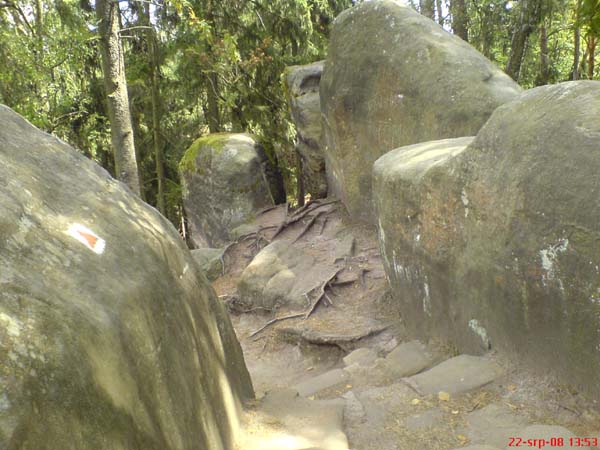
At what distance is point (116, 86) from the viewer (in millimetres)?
9023

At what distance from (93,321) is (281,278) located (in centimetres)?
688

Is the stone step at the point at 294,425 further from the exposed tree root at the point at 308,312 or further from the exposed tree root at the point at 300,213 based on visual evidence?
the exposed tree root at the point at 300,213

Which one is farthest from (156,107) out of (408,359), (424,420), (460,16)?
(424,420)

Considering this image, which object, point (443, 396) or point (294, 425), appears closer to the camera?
point (294, 425)

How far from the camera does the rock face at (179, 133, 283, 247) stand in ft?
41.4

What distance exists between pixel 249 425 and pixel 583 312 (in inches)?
90.4

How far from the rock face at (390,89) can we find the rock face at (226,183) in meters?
2.28

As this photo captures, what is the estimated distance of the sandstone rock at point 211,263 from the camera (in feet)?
35.5

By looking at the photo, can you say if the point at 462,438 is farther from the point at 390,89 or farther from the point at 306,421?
the point at 390,89

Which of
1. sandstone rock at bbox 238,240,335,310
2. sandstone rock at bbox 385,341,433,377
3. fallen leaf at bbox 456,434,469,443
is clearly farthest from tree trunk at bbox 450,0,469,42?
fallen leaf at bbox 456,434,469,443

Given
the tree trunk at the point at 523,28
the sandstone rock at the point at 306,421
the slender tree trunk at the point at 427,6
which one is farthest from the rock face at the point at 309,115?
the sandstone rock at the point at 306,421

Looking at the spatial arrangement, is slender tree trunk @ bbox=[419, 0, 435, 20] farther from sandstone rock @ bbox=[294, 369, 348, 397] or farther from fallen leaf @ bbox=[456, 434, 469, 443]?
fallen leaf @ bbox=[456, 434, 469, 443]

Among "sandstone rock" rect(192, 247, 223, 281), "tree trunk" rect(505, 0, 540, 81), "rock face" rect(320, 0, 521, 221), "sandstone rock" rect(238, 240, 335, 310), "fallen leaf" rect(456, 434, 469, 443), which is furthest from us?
"sandstone rock" rect(192, 247, 223, 281)

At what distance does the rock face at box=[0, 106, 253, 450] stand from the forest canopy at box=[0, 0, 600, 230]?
26.2ft
